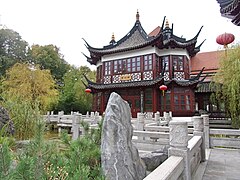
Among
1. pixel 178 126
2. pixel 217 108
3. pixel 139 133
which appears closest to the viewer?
pixel 178 126

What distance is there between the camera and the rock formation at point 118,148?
1.91 meters

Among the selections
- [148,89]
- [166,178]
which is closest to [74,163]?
[166,178]

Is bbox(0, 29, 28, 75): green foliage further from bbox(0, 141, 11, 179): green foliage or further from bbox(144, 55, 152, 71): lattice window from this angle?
bbox(0, 141, 11, 179): green foliage

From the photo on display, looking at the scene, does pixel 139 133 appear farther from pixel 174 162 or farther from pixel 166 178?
pixel 166 178

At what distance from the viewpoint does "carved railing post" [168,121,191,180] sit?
7.50 feet

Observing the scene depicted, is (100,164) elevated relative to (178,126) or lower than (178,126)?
lower

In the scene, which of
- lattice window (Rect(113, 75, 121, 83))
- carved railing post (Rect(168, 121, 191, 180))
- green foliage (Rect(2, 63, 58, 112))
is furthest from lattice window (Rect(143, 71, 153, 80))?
carved railing post (Rect(168, 121, 191, 180))

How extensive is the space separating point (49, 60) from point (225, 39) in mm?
18904

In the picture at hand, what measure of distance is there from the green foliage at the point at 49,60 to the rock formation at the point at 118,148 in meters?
21.6

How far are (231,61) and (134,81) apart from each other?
6126mm

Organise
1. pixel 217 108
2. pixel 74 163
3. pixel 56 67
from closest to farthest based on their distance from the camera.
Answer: pixel 74 163, pixel 217 108, pixel 56 67

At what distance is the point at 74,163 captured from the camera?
1.49 m

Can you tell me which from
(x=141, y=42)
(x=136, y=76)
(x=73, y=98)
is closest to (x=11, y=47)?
(x=73, y=98)

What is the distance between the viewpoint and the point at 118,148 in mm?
1974
